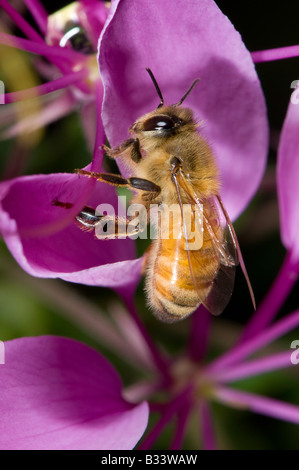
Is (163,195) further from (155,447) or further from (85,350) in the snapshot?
(155,447)

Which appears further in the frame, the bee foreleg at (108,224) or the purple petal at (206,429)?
the purple petal at (206,429)

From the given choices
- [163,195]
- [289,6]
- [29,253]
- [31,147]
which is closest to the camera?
[29,253]

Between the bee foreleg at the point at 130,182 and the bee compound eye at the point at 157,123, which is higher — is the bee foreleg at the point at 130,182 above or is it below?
below

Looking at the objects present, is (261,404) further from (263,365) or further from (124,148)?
(124,148)

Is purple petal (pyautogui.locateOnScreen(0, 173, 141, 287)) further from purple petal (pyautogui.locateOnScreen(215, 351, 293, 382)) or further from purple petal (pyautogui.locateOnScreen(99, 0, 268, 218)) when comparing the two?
purple petal (pyautogui.locateOnScreen(215, 351, 293, 382))

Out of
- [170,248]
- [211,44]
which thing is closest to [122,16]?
[211,44]

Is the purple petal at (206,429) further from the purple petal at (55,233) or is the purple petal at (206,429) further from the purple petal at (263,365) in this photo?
the purple petal at (55,233)

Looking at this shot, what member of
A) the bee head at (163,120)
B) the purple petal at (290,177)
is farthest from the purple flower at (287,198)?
the bee head at (163,120)
